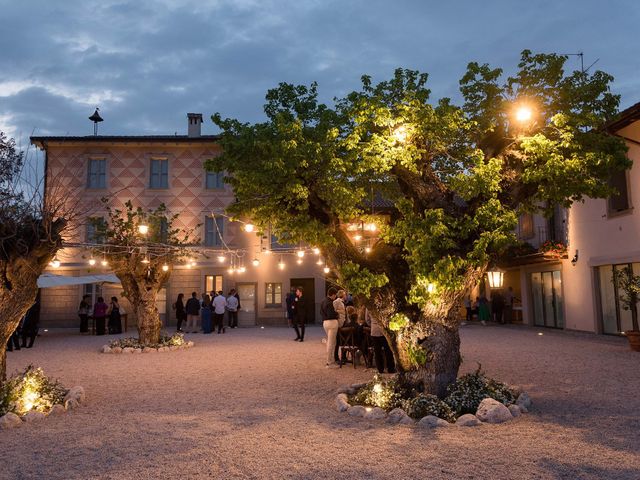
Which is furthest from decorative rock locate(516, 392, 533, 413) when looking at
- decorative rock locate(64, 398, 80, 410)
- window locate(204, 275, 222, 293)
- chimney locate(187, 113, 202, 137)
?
chimney locate(187, 113, 202, 137)

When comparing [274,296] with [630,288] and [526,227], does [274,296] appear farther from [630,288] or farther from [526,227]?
[630,288]

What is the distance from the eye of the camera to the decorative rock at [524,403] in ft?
23.9

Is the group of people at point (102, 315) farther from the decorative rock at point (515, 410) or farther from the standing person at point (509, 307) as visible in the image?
the decorative rock at point (515, 410)

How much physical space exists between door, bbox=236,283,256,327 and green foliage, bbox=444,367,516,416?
61.8ft

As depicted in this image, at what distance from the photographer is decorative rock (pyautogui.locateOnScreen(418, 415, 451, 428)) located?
261 inches

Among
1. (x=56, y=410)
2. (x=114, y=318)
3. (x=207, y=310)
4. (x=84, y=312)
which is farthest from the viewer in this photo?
(x=84, y=312)

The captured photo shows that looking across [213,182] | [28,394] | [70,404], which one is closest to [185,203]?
[213,182]

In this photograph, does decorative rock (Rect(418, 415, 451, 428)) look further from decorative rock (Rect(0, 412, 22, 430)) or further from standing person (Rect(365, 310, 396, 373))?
decorative rock (Rect(0, 412, 22, 430))

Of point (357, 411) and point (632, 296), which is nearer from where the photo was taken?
point (357, 411)

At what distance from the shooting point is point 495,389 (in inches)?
308

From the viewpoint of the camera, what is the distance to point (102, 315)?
69.5ft

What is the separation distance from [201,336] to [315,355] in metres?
7.92

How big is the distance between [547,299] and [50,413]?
18400 millimetres

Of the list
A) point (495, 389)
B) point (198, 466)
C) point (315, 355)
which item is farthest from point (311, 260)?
point (198, 466)
